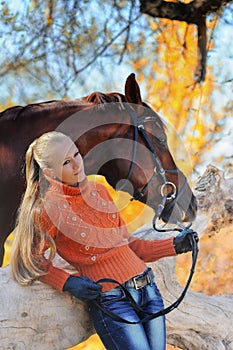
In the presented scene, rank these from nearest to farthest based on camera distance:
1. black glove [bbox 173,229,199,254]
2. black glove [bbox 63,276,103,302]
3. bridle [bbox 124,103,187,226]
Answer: black glove [bbox 63,276,103,302] → black glove [bbox 173,229,199,254] → bridle [bbox 124,103,187,226]

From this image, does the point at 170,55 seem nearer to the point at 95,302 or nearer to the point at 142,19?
the point at 142,19

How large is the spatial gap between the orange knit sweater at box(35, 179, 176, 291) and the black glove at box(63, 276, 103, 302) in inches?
1.0

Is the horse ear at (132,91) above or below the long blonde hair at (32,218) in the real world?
above

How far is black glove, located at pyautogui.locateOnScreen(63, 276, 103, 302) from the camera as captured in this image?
1.34 meters

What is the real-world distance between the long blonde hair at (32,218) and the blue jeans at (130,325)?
7.2 inches

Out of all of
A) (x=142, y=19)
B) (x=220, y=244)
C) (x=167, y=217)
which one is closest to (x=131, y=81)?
(x=167, y=217)

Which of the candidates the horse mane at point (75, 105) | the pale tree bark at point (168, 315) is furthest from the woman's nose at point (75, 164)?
the horse mane at point (75, 105)

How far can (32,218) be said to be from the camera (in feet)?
4.55

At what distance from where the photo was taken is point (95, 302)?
1.38 m

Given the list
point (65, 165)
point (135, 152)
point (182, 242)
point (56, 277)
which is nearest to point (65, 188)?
point (65, 165)

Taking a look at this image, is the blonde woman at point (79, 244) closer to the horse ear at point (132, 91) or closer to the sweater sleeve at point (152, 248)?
the sweater sleeve at point (152, 248)

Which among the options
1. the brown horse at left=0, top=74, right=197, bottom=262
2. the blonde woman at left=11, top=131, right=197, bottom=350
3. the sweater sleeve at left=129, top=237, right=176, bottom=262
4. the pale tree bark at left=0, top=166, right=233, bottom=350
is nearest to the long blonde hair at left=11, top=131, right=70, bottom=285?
the blonde woman at left=11, top=131, right=197, bottom=350

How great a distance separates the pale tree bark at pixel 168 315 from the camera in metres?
1.52

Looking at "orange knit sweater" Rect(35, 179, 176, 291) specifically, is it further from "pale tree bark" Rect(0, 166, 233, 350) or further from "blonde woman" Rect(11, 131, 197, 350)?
"pale tree bark" Rect(0, 166, 233, 350)
